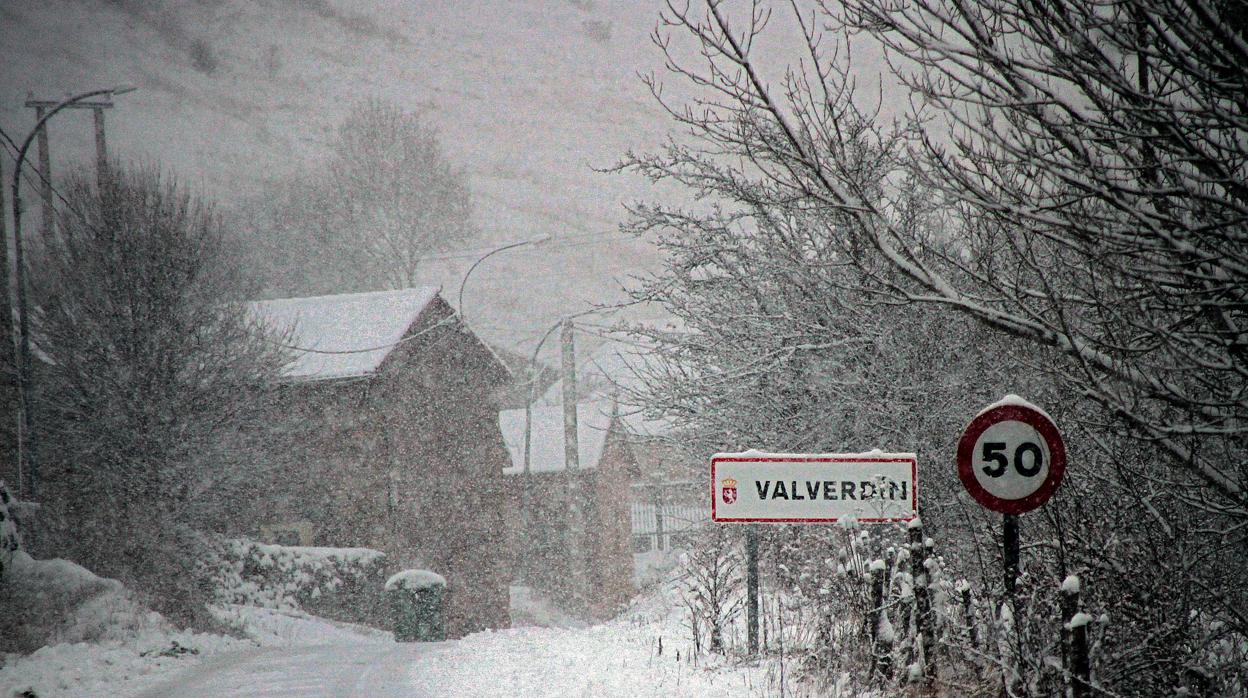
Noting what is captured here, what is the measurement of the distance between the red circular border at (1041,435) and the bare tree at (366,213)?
40.3 m

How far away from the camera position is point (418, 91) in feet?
231

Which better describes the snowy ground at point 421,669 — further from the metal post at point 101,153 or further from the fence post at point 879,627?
the metal post at point 101,153

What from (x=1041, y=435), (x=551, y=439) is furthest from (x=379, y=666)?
(x=551, y=439)

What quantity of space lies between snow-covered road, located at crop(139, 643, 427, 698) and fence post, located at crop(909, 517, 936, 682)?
4293mm

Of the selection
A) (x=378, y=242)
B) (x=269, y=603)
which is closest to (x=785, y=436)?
(x=269, y=603)

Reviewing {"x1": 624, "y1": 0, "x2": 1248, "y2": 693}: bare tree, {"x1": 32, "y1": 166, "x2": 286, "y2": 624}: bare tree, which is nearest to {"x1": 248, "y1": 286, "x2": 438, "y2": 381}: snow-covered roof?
{"x1": 32, "y1": 166, "x2": 286, "y2": 624}: bare tree

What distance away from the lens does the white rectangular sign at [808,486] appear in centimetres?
692

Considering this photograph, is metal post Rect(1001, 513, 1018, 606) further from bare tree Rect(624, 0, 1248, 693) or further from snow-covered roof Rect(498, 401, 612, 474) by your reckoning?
snow-covered roof Rect(498, 401, 612, 474)

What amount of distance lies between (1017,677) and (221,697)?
670 centimetres

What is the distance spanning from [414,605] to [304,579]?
6.88m

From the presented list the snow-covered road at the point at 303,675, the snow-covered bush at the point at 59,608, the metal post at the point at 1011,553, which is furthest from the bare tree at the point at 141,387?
the metal post at the point at 1011,553

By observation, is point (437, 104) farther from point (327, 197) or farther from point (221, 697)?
point (221, 697)

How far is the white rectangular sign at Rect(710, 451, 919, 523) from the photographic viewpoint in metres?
6.92

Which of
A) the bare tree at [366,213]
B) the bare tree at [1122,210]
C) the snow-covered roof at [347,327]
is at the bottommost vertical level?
the bare tree at [1122,210]
